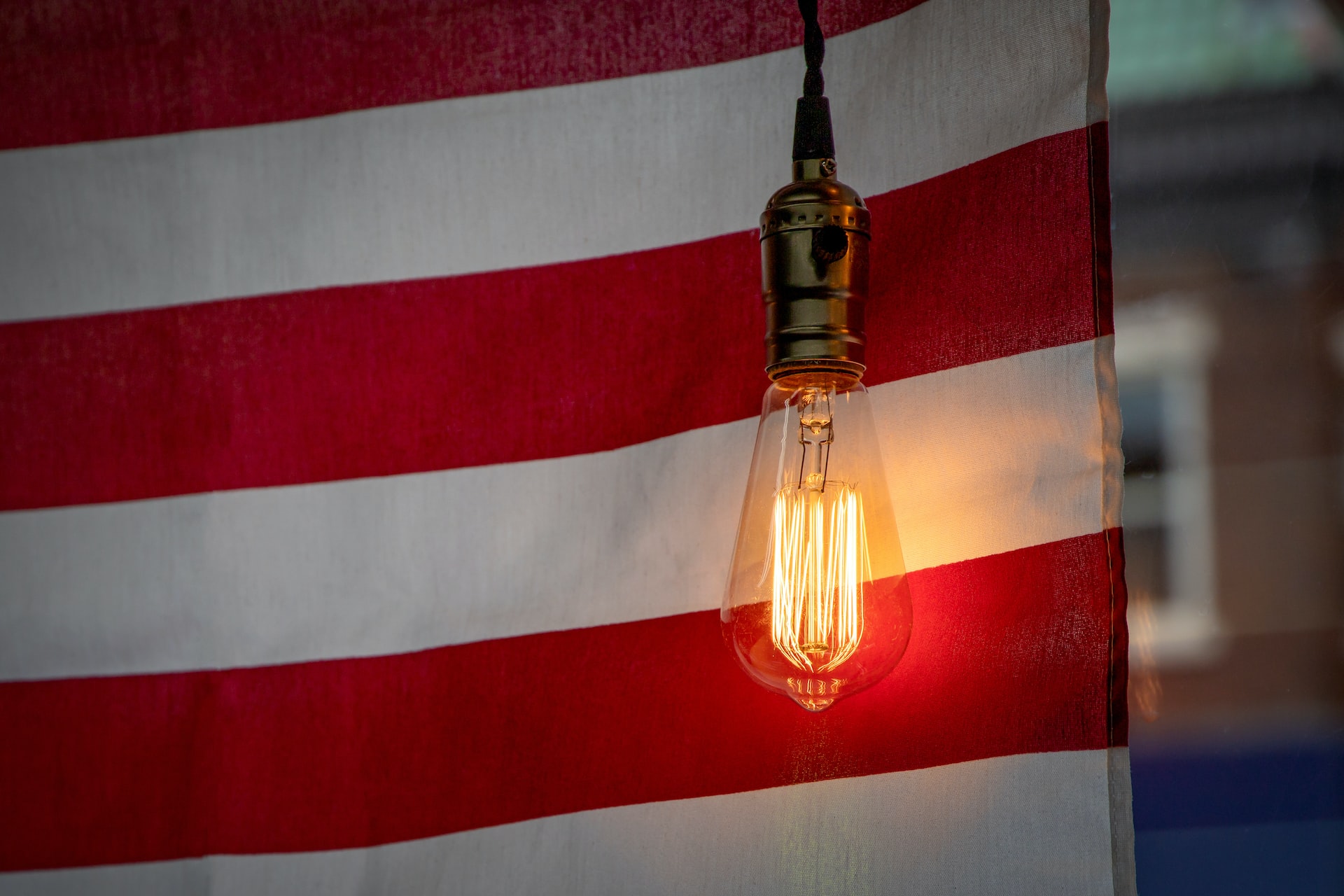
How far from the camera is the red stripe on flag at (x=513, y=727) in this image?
2.77 feet

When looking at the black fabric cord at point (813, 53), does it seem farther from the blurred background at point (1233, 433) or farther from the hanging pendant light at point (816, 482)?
the blurred background at point (1233, 433)

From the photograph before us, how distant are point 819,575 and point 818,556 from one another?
13mm

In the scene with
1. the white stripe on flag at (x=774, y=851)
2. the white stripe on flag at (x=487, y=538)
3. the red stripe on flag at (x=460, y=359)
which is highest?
the red stripe on flag at (x=460, y=359)

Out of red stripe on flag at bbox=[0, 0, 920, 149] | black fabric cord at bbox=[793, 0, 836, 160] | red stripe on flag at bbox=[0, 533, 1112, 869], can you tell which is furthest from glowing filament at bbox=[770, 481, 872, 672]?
red stripe on flag at bbox=[0, 0, 920, 149]

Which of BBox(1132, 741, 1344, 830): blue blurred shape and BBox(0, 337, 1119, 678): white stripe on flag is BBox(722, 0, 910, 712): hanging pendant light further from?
BBox(1132, 741, 1344, 830): blue blurred shape

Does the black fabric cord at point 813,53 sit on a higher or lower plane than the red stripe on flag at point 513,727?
higher

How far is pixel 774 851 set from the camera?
0.90 m

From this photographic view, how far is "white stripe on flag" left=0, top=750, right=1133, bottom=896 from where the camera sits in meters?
0.81

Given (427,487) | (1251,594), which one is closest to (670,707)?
(427,487)

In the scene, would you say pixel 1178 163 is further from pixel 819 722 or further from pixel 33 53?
pixel 33 53

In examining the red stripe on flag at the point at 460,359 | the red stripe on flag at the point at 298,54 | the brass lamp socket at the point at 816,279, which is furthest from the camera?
the red stripe on flag at the point at 298,54

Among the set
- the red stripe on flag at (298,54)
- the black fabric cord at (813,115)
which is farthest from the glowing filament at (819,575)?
the red stripe on flag at (298,54)

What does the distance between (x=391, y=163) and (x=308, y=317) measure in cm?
16

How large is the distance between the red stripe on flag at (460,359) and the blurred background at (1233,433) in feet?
0.42
